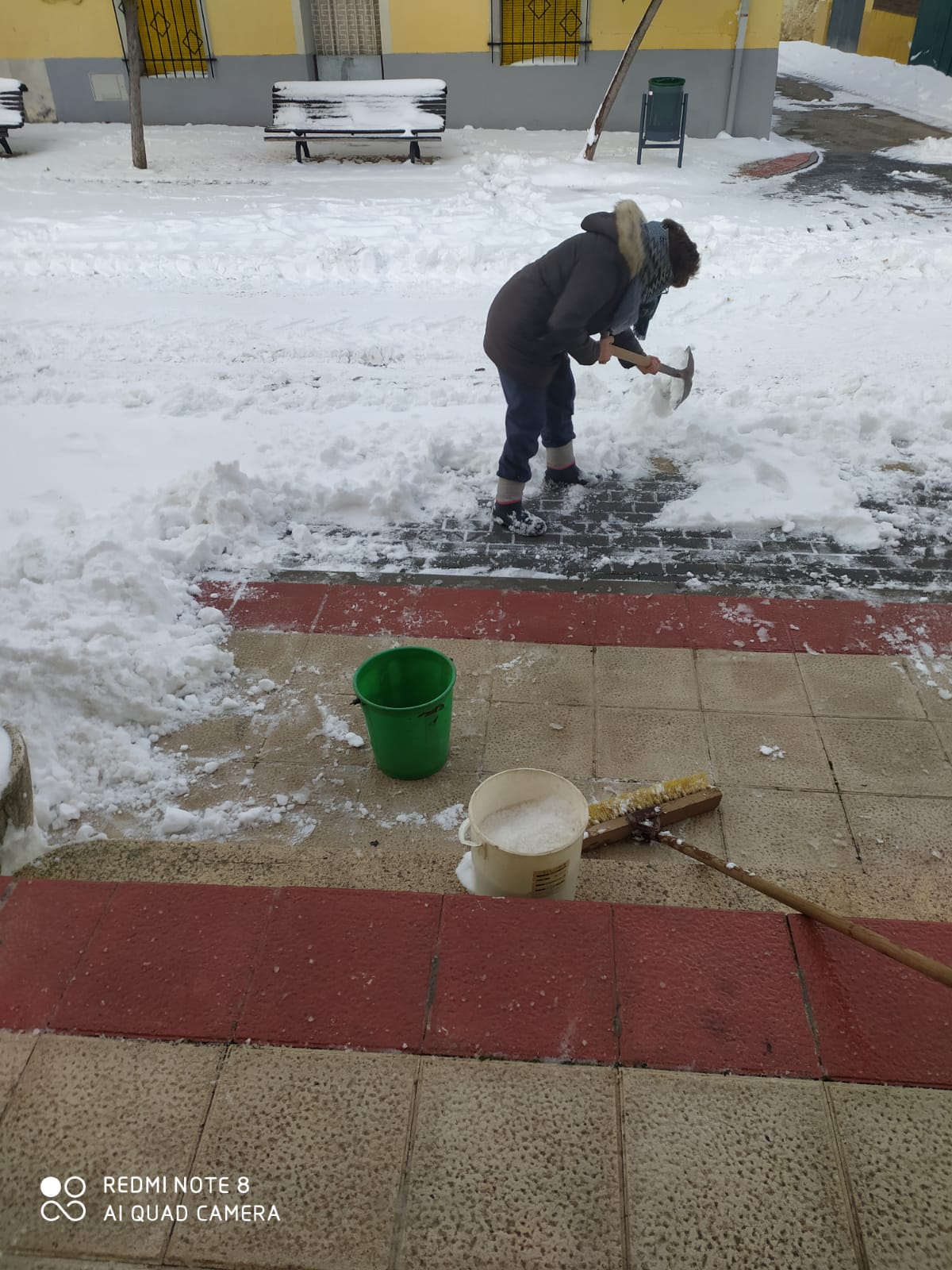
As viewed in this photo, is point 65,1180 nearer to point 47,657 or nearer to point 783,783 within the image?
point 47,657

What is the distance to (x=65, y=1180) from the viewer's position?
176cm

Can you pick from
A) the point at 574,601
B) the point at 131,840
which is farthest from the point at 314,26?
the point at 131,840

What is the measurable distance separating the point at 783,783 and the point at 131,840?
229 centimetres

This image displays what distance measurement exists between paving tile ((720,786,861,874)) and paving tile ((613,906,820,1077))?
22.2 inches

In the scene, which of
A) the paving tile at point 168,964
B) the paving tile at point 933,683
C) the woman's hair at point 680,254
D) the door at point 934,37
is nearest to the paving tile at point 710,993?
the paving tile at point 168,964

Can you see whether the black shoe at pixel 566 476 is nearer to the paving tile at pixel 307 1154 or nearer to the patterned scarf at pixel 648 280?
the patterned scarf at pixel 648 280

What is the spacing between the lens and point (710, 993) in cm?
208

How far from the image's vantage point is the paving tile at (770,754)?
321 cm

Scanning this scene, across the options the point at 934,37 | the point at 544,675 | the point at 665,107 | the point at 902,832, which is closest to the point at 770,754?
the point at 902,832

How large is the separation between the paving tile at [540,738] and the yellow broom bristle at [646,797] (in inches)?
12.8

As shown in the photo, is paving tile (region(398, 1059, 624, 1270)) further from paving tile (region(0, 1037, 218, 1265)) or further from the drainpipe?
the drainpipe

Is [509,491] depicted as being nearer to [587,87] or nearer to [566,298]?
[566,298]

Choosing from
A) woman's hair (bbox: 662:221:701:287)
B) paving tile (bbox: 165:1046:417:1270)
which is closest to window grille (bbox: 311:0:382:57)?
woman's hair (bbox: 662:221:701:287)

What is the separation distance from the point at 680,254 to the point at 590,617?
5.74 feet
